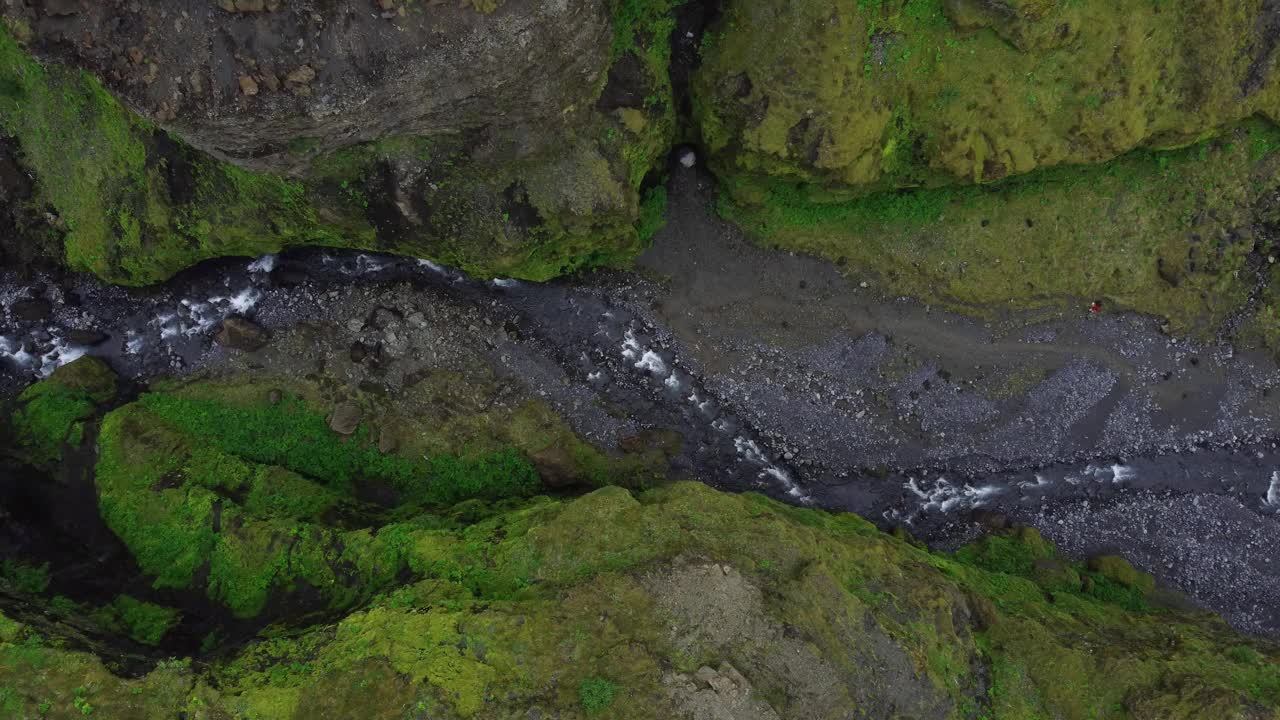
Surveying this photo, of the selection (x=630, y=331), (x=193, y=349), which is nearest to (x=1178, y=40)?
(x=630, y=331)

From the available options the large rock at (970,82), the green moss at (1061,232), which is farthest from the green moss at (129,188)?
the green moss at (1061,232)

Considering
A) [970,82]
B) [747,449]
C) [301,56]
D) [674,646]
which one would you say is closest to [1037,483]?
[747,449]

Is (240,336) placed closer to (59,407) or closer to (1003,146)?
→ (59,407)

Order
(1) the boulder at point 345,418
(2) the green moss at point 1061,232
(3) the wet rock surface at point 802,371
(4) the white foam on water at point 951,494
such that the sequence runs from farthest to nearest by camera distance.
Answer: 1. (4) the white foam on water at point 951,494
2. (3) the wet rock surface at point 802,371
3. (1) the boulder at point 345,418
4. (2) the green moss at point 1061,232

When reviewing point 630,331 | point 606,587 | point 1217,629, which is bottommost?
point 1217,629

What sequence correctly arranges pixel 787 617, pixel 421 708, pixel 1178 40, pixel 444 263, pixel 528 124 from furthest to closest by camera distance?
pixel 444 263
pixel 1178 40
pixel 528 124
pixel 787 617
pixel 421 708

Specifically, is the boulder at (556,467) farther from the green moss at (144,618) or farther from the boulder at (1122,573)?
the boulder at (1122,573)

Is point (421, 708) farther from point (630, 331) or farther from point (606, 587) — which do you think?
point (630, 331)
